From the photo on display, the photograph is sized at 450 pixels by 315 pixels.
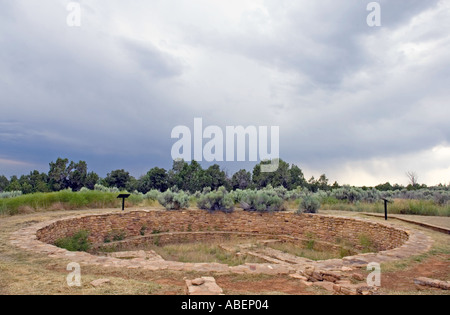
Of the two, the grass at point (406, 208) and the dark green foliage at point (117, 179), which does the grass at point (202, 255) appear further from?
the dark green foliage at point (117, 179)

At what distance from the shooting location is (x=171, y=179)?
109ft

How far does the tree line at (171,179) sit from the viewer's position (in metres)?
31.2

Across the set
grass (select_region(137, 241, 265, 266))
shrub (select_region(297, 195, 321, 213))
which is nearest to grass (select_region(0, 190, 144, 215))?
grass (select_region(137, 241, 265, 266))

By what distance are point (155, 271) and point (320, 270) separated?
2523mm

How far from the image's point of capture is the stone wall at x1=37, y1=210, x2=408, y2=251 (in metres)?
9.38

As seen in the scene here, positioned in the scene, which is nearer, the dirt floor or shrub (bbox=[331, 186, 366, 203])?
the dirt floor

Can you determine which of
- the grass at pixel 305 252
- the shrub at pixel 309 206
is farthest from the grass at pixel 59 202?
the shrub at pixel 309 206

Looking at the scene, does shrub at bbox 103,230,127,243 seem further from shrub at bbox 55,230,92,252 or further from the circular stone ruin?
shrub at bbox 55,230,92,252

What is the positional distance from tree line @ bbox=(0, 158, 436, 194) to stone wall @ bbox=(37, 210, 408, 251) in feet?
57.8

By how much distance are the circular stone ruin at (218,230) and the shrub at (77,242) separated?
19 centimetres

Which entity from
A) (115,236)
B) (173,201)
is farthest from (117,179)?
(115,236)
